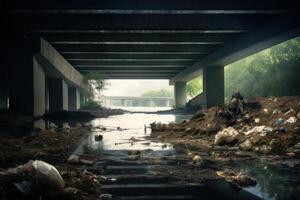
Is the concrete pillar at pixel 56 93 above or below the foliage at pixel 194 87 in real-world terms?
below

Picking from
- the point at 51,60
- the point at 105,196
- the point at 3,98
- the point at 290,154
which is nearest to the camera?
the point at 105,196

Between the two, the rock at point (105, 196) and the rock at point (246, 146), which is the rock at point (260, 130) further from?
A: the rock at point (105, 196)

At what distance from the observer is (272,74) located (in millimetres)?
33125

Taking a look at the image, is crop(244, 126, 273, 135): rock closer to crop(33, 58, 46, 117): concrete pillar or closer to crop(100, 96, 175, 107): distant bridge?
crop(33, 58, 46, 117): concrete pillar

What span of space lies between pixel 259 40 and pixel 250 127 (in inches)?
320

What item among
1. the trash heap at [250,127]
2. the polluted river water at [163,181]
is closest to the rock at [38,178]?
the polluted river water at [163,181]

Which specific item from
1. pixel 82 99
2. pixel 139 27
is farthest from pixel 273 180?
pixel 82 99

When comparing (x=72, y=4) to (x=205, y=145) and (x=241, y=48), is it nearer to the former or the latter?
(x=205, y=145)

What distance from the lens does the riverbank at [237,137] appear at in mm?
7061

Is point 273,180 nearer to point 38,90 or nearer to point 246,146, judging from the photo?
point 246,146

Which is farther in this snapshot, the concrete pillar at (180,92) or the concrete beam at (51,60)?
the concrete pillar at (180,92)

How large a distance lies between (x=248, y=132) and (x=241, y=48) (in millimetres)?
10961

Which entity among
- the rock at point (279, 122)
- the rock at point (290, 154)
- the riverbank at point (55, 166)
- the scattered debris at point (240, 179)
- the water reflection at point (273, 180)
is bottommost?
the water reflection at point (273, 180)

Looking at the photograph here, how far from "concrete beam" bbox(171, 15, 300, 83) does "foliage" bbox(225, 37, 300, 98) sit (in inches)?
210
